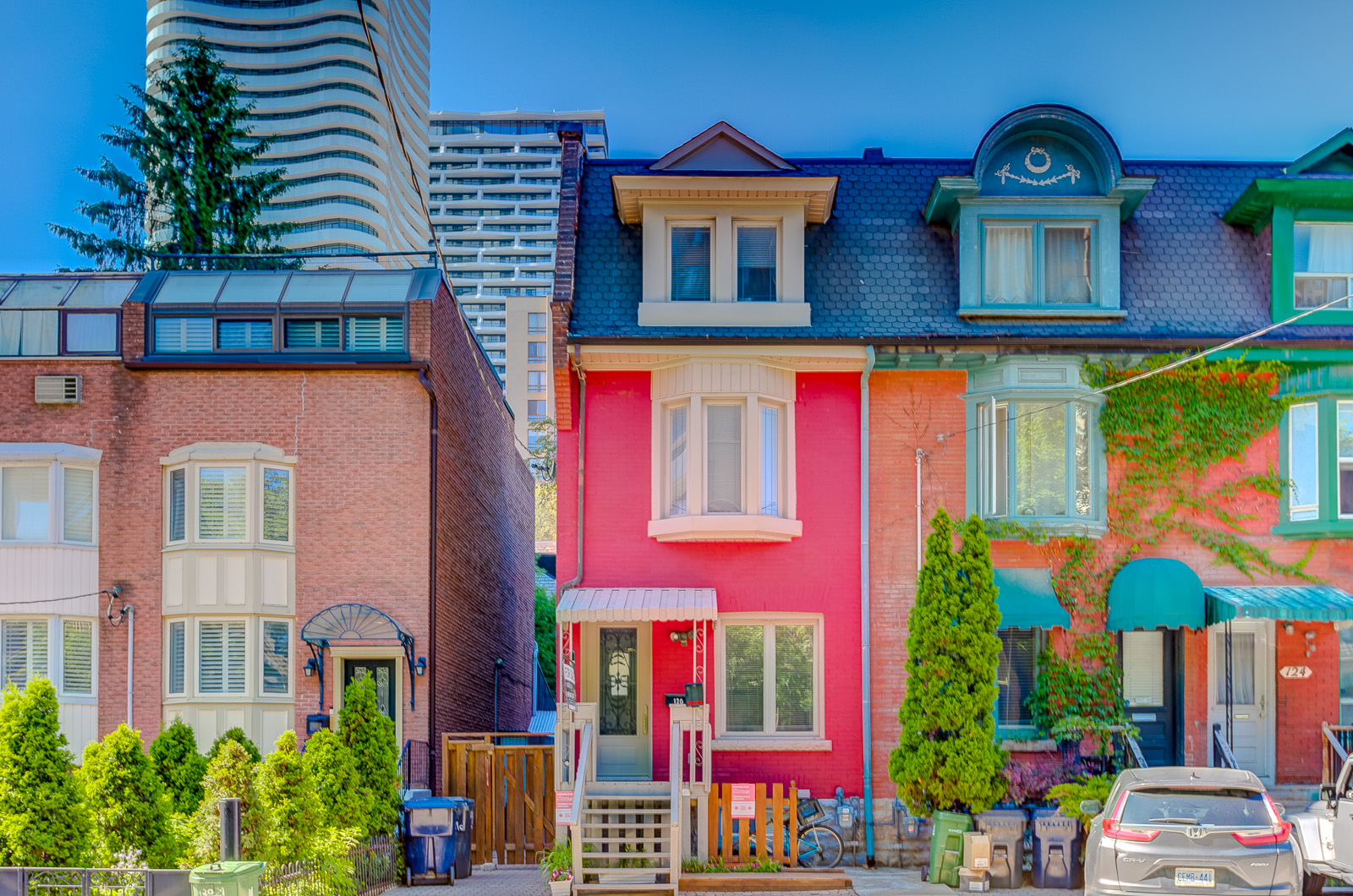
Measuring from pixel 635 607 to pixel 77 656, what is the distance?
8.23 m

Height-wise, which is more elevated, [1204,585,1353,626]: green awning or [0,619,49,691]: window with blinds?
[1204,585,1353,626]: green awning

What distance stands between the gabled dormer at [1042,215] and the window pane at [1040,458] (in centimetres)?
142

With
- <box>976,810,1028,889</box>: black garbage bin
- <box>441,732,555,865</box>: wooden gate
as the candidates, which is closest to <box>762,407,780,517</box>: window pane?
<box>441,732,555,865</box>: wooden gate

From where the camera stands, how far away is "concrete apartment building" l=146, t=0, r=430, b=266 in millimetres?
93312

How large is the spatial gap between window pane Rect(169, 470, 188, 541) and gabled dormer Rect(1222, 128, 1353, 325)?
1569 centimetres

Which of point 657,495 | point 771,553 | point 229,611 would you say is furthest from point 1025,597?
point 229,611

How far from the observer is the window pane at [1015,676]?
16891mm

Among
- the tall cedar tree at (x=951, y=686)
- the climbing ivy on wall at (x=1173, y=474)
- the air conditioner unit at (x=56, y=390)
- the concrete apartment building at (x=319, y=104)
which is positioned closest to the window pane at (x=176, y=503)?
the air conditioner unit at (x=56, y=390)

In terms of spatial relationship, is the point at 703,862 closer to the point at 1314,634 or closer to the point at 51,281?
the point at 1314,634

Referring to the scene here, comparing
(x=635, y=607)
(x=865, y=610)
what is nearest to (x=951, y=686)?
(x=865, y=610)

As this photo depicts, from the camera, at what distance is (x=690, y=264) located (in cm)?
1764

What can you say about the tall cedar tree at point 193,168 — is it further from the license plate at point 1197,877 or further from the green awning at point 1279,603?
the license plate at point 1197,877

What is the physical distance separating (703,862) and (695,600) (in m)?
3.22

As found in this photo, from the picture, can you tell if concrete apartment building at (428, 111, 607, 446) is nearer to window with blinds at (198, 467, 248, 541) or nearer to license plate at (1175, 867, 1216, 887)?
window with blinds at (198, 467, 248, 541)
